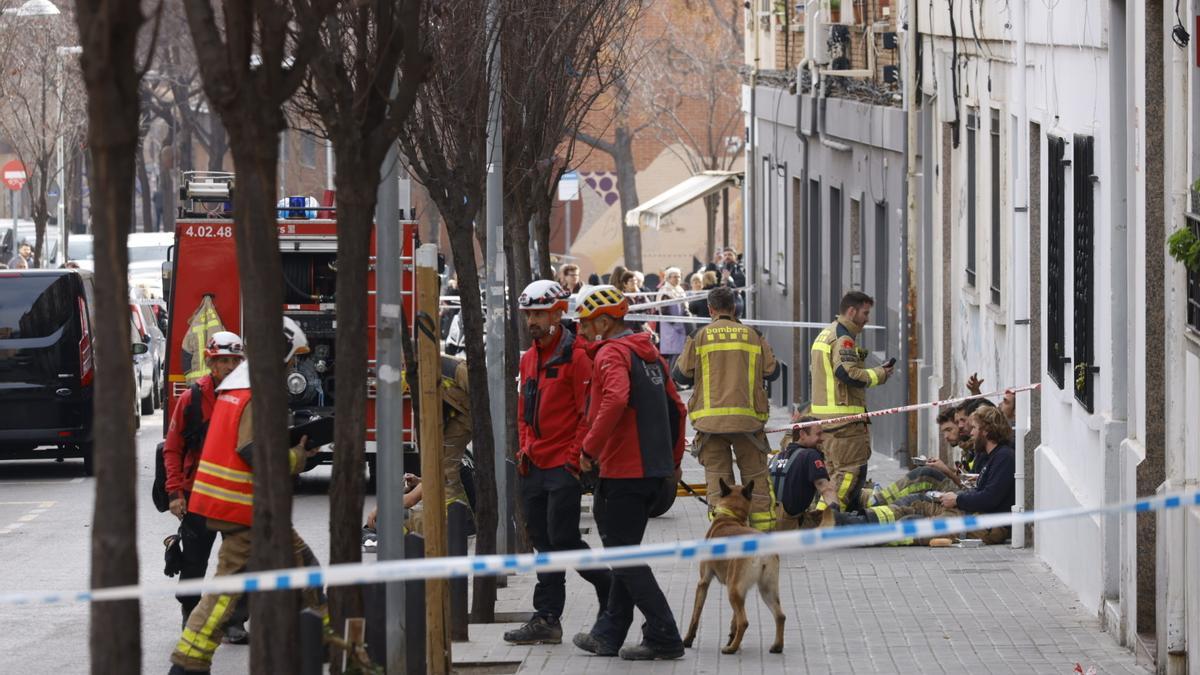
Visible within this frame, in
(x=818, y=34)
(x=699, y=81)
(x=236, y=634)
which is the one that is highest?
(x=699, y=81)

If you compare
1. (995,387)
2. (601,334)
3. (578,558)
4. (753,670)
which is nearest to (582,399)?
(601,334)

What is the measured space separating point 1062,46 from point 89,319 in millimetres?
12186

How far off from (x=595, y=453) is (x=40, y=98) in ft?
121

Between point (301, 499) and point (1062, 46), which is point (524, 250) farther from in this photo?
point (1062, 46)

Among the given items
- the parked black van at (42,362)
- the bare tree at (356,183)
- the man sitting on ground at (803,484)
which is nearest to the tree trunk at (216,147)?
the parked black van at (42,362)

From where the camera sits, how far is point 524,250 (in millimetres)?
18641

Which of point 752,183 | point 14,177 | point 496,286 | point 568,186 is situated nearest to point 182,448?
point 496,286

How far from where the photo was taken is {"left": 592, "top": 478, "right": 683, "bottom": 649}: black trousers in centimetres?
984

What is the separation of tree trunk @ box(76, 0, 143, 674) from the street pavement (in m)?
4.73

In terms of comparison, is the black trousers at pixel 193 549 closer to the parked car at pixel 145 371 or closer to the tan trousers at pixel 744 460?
the tan trousers at pixel 744 460

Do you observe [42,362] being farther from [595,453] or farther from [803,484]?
[595,453]

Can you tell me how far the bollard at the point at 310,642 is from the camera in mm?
6137

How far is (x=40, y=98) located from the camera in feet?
146

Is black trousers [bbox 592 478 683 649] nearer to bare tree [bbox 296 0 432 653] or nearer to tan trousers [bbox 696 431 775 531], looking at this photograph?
bare tree [bbox 296 0 432 653]
